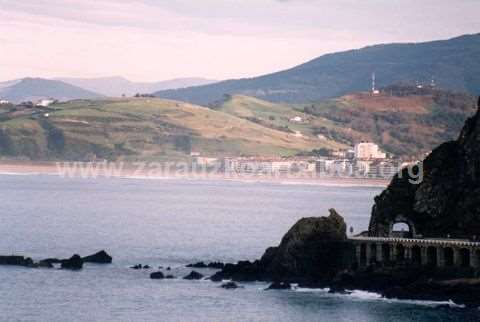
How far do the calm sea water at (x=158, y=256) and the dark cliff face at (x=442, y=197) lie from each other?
635 cm

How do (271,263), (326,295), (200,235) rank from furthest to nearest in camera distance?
(200,235) → (271,263) → (326,295)

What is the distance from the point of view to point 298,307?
2995 inches

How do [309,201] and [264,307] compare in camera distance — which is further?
[309,201]

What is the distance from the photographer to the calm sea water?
74562 millimetres

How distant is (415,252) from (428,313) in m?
7.88

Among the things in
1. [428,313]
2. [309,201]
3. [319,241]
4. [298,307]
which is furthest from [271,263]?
[309,201]

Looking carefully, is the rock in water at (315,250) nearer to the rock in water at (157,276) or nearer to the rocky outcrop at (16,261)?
the rock in water at (157,276)

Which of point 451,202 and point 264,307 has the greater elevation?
point 451,202

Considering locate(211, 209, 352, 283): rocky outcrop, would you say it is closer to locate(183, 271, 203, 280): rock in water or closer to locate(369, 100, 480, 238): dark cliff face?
locate(369, 100, 480, 238): dark cliff face

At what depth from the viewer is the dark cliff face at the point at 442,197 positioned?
260ft

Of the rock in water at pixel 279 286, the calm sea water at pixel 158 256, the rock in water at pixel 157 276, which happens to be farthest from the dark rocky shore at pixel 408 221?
the rock in water at pixel 157 276

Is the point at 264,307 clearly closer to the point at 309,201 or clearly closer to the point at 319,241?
the point at 319,241

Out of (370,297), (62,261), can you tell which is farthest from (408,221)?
(62,261)

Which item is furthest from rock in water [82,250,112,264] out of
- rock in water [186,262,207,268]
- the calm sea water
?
rock in water [186,262,207,268]
